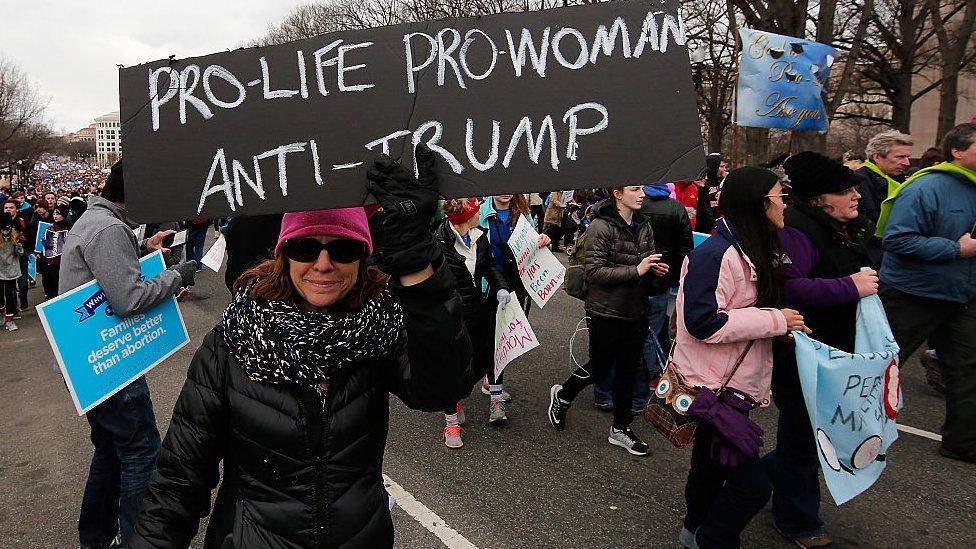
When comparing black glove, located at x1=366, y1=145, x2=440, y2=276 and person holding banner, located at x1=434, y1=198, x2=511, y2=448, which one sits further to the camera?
person holding banner, located at x1=434, y1=198, x2=511, y2=448

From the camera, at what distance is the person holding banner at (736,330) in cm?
259

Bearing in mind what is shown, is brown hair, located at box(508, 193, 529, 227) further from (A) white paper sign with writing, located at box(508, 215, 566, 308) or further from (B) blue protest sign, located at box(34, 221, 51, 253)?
(B) blue protest sign, located at box(34, 221, 51, 253)

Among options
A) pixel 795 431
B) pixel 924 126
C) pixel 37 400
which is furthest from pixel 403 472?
pixel 924 126

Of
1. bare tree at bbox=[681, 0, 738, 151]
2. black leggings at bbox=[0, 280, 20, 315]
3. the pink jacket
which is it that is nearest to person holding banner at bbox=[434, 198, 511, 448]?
the pink jacket

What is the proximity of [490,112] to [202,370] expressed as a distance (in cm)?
100

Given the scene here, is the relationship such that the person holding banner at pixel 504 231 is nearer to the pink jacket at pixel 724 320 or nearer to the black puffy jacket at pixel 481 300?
the black puffy jacket at pixel 481 300

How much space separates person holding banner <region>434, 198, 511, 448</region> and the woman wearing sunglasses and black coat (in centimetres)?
260

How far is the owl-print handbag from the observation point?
270 cm

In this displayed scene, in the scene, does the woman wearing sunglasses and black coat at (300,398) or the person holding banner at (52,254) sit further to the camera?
the person holding banner at (52,254)

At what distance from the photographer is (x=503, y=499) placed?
3578 mm

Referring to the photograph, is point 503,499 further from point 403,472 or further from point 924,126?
point 924,126

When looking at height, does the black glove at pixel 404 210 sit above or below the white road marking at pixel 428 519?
above

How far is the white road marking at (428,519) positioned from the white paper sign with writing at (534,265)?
1.80 m

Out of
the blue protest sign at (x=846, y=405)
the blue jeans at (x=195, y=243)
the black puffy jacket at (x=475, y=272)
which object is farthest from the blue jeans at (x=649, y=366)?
the blue jeans at (x=195, y=243)
